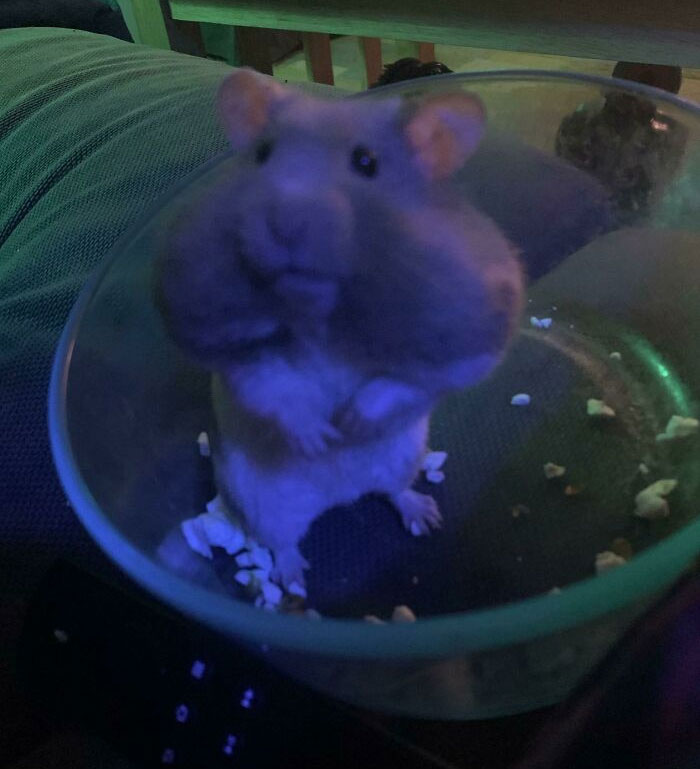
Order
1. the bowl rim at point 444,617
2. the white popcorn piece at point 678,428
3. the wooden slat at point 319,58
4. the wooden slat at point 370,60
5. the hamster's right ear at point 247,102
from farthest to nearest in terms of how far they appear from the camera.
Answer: the wooden slat at point 370,60, the wooden slat at point 319,58, the white popcorn piece at point 678,428, the hamster's right ear at point 247,102, the bowl rim at point 444,617

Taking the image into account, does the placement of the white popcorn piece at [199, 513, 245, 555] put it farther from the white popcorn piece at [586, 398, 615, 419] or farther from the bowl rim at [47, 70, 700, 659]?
the white popcorn piece at [586, 398, 615, 419]

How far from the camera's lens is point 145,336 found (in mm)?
543

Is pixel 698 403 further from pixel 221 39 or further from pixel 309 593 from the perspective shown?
pixel 221 39

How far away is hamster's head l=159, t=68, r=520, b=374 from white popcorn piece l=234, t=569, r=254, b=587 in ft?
0.79

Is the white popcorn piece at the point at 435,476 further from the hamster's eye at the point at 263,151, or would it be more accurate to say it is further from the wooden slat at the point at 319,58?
the wooden slat at the point at 319,58

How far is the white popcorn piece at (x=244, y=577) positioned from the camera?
0.56 meters

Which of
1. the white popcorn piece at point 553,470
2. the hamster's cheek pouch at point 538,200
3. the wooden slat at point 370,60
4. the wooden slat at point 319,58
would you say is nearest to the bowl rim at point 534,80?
the hamster's cheek pouch at point 538,200

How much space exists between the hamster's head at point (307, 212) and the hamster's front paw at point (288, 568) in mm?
217

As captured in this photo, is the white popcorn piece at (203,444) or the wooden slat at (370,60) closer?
the white popcorn piece at (203,444)

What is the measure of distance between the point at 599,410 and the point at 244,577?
335mm

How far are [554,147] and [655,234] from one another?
11cm

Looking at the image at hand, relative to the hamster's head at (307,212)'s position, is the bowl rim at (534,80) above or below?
below

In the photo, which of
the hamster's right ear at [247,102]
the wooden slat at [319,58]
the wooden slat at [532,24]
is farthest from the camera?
the wooden slat at [319,58]

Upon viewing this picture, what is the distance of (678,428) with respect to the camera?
621 mm
